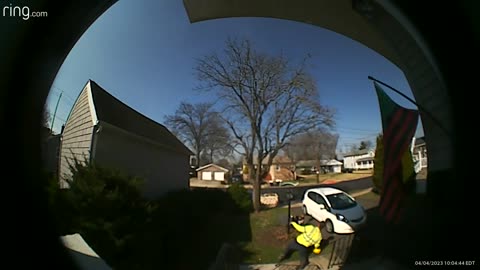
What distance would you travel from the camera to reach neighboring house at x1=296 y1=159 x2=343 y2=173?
1346 mm

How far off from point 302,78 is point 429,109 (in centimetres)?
71

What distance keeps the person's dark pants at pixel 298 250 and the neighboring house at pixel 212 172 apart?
483mm

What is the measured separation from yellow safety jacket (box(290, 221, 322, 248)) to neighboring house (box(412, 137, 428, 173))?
2.02 ft

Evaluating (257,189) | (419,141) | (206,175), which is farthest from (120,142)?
(419,141)

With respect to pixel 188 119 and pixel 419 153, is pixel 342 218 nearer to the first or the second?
pixel 419 153

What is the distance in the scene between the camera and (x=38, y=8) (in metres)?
1.36

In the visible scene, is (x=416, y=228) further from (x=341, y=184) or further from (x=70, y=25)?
(x=70, y=25)

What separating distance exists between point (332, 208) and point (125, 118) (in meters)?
1.13

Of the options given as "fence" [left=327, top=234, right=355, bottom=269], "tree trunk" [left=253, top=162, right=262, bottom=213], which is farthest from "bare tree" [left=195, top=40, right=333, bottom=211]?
"fence" [left=327, top=234, right=355, bottom=269]

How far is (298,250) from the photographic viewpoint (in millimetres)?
1360

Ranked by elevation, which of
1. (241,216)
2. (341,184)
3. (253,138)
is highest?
(253,138)

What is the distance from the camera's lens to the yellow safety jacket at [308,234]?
1.36m

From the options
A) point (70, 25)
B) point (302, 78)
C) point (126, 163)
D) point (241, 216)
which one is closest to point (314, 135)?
point (302, 78)

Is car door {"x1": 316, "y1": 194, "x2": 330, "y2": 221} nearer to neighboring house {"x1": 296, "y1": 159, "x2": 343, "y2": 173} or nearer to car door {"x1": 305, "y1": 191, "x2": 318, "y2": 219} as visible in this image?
car door {"x1": 305, "y1": 191, "x2": 318, "y2": 219}
